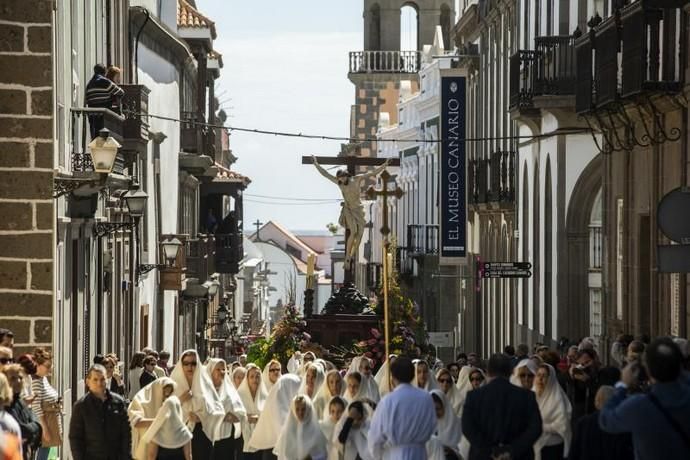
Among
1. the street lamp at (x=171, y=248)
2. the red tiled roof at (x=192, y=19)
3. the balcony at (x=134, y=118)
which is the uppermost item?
the red tiled roof at (x=192, y=19)

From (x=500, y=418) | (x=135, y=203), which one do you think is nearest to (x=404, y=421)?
(x=500, y=418)

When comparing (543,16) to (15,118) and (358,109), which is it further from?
(358,109)

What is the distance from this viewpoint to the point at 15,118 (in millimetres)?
21312

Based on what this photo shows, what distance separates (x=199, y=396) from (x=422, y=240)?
133ft

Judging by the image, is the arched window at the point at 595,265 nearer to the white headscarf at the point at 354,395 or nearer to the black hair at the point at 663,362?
the white headscarf at the point at 354,395

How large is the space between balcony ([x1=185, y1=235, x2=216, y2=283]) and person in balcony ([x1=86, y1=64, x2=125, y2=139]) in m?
16.7

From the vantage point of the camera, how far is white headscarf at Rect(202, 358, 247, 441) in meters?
21.7

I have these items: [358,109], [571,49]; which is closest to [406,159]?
[358,109]

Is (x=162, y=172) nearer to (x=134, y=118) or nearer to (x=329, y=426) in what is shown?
(x=134, y=118)

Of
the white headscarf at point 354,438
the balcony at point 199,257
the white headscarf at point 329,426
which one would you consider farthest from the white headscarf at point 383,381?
the balcony at point 199,257

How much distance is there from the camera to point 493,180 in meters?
44.5

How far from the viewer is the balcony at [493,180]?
139ft

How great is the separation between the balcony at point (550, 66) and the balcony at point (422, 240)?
2415cm

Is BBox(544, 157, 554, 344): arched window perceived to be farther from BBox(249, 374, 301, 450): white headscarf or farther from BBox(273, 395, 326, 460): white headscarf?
Answer: BBox(273, 395, 326, 460): white headscarf
